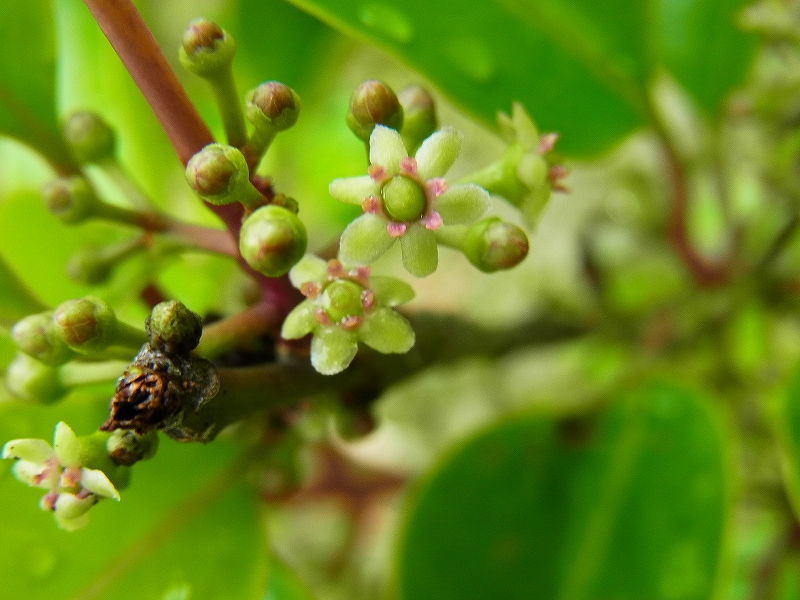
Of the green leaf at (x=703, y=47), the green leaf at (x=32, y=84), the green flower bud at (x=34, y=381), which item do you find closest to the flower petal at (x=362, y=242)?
the green flower bud at (x=34, y=381)

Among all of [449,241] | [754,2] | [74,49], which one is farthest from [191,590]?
[754,2]

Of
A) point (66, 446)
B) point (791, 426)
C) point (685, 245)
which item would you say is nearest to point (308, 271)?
point (66, 446)

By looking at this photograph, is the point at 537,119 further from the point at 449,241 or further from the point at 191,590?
the point at 191,590

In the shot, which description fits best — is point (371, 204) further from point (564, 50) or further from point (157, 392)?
point (564, 50)

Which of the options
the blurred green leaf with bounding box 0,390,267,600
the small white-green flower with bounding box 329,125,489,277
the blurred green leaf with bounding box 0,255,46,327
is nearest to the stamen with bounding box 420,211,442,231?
the small white-green flower with bounding box 329,125,489,277

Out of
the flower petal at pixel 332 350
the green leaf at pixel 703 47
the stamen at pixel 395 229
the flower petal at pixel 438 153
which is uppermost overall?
the green leaf at pixel 703 47

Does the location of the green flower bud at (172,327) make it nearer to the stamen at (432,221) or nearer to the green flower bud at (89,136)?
the stamen at (432,221)

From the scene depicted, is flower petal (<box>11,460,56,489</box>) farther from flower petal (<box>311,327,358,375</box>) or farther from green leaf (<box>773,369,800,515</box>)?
green leaf (<box>773,369,800,515</box>)
